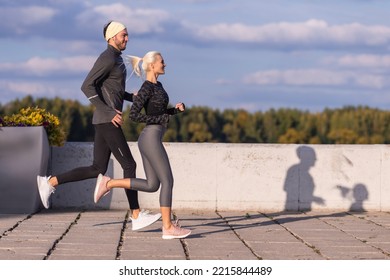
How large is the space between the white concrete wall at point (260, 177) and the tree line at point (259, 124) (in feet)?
61.0

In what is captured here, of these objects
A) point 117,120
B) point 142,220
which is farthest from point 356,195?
point 117,120

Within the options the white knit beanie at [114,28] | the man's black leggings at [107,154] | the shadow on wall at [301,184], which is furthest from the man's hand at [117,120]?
the shadow on wall at [301,184]

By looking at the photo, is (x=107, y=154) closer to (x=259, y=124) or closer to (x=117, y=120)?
(x=117, y=120)

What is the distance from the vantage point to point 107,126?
376 inches

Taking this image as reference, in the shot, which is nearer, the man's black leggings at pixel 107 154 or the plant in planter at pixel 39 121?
the man's black leggings at pixel 107 154

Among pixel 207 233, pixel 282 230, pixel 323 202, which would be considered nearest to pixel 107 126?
pixel 207 233

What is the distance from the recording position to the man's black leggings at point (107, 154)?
378 inches

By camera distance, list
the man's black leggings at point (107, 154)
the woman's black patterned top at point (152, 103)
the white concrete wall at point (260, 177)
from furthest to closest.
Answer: the white concrete wall at point (260, 177)
the man's black leggings at point (107, 154)
the woman's black patterned top at point (152, 103)

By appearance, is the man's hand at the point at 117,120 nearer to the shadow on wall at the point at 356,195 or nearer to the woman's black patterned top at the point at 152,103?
the woman's black patterned top at the point at 152,103

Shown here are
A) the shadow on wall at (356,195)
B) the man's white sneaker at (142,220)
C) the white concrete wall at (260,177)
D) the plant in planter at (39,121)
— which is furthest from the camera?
the shadow on wall at (356,195)

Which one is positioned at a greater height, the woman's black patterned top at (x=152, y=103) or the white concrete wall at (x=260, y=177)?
the woman's black patterned top at (x=152, y=103)

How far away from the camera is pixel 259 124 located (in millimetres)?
33750

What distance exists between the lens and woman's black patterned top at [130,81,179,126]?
29.3 ft

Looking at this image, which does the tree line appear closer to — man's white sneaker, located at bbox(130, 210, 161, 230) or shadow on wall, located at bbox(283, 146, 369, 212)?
shadow on wall, located at bbox(283, 146, 369, 212)
